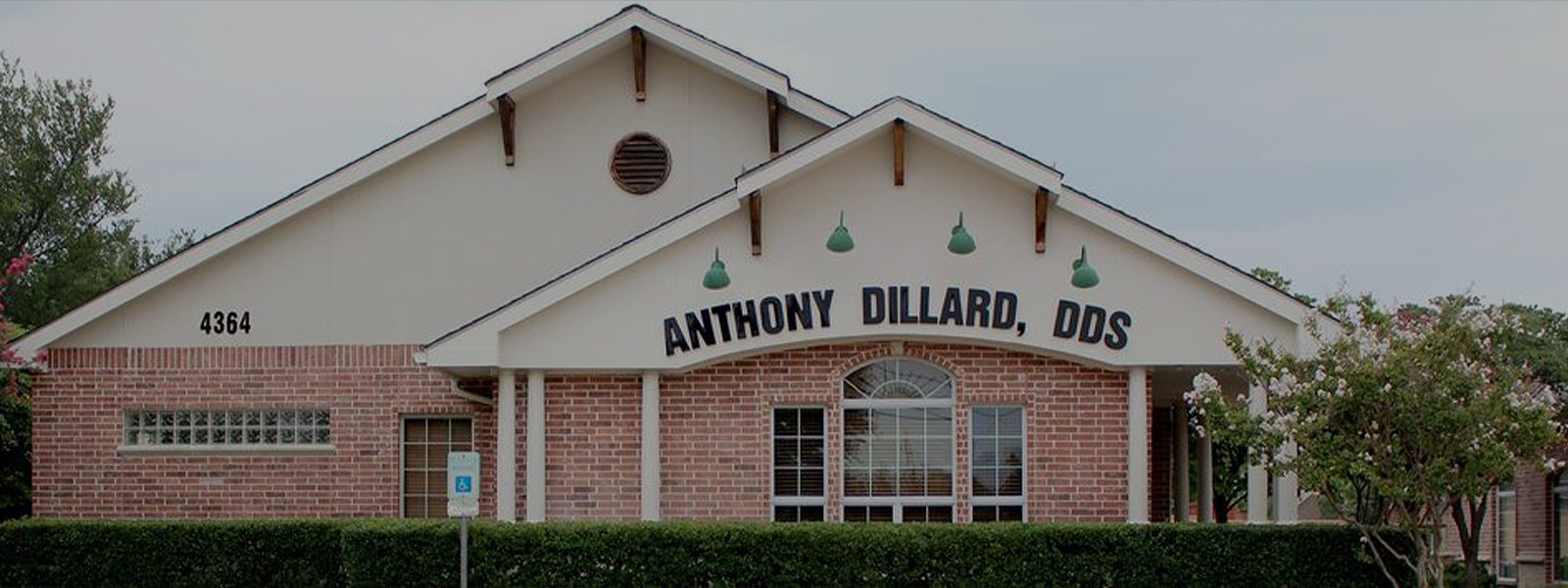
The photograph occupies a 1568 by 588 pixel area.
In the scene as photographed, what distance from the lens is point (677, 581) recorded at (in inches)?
→ 778

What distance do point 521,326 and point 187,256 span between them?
4820 mm

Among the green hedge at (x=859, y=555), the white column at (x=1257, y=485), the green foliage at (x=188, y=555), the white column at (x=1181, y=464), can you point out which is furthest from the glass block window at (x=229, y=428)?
the white column at (x=1181, y=464)

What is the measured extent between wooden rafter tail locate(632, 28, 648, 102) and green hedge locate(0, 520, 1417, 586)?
20.2 feet

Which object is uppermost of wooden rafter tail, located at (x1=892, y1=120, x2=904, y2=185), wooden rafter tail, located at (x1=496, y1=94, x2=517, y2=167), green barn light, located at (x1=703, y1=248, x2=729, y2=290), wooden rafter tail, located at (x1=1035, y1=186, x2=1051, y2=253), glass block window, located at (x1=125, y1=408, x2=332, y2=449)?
wooden rafter tail, located at (x1=496, y1=94, x2=517, y2=167)

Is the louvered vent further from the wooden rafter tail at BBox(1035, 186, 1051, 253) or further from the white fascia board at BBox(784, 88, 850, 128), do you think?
the wooden rafter tail at BBox(1035, 186, 1051, 253)

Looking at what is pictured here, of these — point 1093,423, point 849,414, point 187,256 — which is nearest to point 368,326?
point 187,256

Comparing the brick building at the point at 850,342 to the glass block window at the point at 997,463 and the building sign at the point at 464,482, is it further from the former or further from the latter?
the building sign at the point at 464,482

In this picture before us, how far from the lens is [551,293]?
21.0m

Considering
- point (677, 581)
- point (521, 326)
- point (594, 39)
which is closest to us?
point (677, 581)

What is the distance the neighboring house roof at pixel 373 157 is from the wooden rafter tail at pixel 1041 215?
10.9ft

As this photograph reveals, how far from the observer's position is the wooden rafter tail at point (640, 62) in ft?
78.0

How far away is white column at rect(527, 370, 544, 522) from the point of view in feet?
69.9

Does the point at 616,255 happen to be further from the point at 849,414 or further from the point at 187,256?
the point at 187,256

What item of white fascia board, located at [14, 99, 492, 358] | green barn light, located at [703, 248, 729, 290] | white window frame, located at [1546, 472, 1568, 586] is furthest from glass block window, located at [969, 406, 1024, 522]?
white window frame, located at [1546, 472, 1568, 586]
